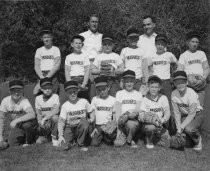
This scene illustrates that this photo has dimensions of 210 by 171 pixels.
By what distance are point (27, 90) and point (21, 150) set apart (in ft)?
12.9

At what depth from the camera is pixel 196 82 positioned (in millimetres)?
7004

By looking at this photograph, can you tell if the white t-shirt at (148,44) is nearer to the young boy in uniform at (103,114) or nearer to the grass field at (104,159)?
the young boy in uniform at (103,114)

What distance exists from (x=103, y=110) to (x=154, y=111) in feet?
3.07

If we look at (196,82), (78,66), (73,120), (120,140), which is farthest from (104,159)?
(196,82)

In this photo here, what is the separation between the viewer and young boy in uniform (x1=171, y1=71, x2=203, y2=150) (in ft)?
20.3

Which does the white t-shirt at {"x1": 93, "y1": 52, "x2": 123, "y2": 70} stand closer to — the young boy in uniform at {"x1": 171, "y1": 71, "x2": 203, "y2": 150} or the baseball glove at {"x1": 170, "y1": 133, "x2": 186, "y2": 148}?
the young boy in uniform at {"x1": 171, "y1": 71, "x2": 203, "y2": 150}

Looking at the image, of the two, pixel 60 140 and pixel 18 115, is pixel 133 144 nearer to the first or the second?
pixel 60 140

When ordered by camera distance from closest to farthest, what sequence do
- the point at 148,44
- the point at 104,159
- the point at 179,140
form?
1. the point at 104,159
2. the point at 179,140
3. the point at 148,44

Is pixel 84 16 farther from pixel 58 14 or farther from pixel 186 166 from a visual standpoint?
pixel 186 166

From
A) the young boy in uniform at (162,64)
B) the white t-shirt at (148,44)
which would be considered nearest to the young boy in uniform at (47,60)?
the white t-shirt at (148,44)

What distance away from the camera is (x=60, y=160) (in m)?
5.74

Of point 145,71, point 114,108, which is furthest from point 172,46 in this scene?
point 114,108

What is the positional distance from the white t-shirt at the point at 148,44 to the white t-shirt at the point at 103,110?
1.39 metres

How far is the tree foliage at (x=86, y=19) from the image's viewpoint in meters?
11.9
